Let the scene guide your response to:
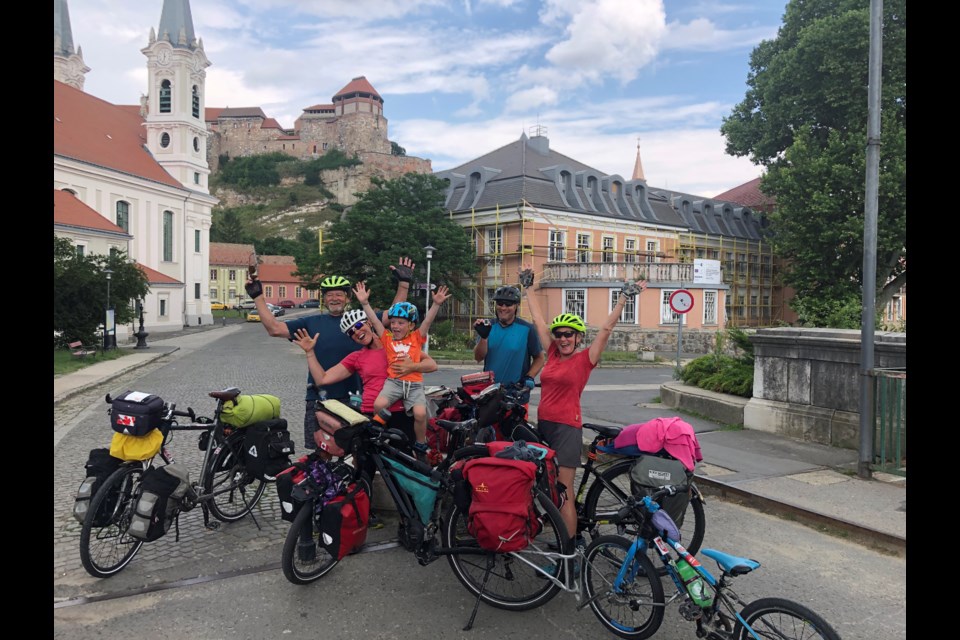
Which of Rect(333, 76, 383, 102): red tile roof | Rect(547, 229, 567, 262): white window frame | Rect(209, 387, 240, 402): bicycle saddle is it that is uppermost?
Rect(333, 76, 383, 102): red tile roof

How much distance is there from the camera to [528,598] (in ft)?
13.5

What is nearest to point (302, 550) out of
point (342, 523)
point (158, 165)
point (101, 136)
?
point (342, 523)

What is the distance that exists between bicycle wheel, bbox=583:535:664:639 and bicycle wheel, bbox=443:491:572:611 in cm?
21

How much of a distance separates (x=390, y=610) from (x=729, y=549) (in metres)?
2.86

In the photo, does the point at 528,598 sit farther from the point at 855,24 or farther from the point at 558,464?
the point at 855,24

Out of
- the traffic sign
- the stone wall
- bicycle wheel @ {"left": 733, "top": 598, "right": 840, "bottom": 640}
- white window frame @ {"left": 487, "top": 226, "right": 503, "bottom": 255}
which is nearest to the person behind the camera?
bicycle wheel @ {"left": 733, "top": 598, "right": 840, "bottom": 640}

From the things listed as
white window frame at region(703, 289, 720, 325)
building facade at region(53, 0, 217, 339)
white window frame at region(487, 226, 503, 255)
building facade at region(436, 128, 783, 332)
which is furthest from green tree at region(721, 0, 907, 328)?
building facade at region(53, 0, 217, 339)

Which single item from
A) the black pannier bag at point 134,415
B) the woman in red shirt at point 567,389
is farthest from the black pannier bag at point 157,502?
the woman in red shirt at point 567,389

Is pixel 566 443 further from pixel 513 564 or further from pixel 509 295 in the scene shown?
pixel 509 295

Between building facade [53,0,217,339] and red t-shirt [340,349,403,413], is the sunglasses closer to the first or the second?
red t-shirt [340,349,403,413]

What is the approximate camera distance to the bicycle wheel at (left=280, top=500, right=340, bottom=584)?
13.8ft

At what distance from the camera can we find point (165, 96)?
55438mm

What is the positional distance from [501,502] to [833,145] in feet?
104

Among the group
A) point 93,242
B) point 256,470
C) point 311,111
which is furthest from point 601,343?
point 311,111
